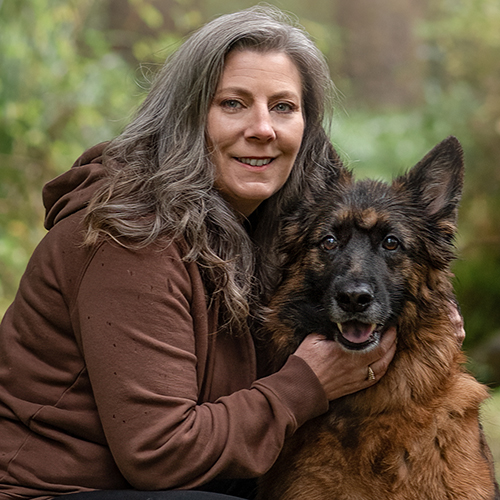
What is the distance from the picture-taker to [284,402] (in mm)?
2383

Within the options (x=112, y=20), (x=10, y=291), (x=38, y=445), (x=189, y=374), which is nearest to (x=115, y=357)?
(x=189, y=374)

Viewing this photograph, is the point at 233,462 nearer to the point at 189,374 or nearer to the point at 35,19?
the point at 189,374

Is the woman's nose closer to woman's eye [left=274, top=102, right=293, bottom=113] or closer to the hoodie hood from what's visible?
woman's eye [left=274, top=102, right=293, bottom=113]

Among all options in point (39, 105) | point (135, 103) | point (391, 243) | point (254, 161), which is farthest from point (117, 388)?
point (39, 105)

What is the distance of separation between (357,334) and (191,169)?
0.97m

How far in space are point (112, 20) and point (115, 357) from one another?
9.50m

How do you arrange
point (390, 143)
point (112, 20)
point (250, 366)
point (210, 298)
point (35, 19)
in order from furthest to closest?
point (112, 20) → point (390, 143) → point (35, 19) → point (250, 366) → point (210, 298)

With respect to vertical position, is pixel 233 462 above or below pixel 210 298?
below

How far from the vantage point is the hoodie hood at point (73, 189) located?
97.3 inches

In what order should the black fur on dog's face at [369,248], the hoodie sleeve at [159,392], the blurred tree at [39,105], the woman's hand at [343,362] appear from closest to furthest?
the hoodie sleeve at [159,392], the woman's hand at [343,362], the black fur on dog's face at [369,248], the blurred tree at [39,105]

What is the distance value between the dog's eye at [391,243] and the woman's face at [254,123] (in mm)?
554

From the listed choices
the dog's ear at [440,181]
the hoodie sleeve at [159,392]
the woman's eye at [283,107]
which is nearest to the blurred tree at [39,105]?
the woman's eye at [283,107]

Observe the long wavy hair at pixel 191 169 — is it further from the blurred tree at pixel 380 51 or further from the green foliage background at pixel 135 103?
the blurred tree at pixel 380 51

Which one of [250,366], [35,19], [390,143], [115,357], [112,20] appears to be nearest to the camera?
[115,357]
